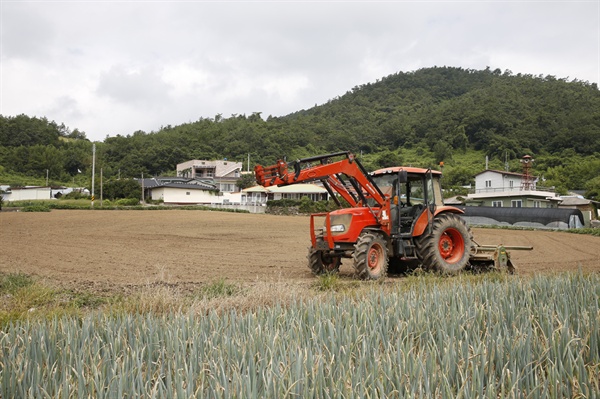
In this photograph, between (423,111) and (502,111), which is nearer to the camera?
(502,111)

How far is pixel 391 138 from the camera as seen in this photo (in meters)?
91.6

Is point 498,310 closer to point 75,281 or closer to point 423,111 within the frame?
point 75,281

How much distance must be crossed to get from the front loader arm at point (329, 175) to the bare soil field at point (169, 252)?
6.89 feet

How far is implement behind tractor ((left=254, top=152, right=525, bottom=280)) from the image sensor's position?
11.1m

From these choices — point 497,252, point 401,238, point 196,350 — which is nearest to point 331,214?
point 401,238

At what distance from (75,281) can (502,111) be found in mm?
88690

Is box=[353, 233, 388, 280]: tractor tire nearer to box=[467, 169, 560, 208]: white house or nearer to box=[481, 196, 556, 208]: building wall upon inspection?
box=[467, 169, 560, 208]: white house

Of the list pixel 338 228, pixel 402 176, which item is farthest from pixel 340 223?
pixel 402 176

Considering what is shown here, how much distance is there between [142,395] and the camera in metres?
2.97

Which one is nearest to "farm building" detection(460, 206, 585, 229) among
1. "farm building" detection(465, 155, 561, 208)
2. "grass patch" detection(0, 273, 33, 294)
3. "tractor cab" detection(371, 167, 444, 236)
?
"farm building" detection(465, 155, 561, 208)

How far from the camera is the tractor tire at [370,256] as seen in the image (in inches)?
428

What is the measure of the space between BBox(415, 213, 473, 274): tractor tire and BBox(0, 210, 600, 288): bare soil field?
1.92 meters

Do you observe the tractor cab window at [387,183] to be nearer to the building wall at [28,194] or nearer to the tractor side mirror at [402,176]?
the tractor side mirror at [402,176]

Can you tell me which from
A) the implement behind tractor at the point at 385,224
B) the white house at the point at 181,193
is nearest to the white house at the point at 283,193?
the white house at the point at 181,193
